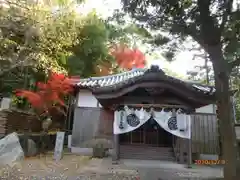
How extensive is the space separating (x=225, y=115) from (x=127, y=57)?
2068 centimetres

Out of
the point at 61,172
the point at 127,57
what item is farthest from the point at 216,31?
the point at 127,57

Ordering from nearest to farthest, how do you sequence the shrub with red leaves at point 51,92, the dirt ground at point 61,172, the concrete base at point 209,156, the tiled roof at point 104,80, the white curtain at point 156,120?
the dirt ground at point 61,172, the white curtain at point 156,120, the concrete base at point 209,156, the tiled roof at point 104,80, the shrub with red leaves at point 51,92

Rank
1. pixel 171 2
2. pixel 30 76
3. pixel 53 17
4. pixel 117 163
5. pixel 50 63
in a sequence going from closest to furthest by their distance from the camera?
pixel 171 2 → pixel 117 163 → pixel 53 17 → pixel 50 63 → pixel 30 76

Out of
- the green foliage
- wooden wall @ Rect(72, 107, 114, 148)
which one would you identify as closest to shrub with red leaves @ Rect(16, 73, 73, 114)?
the green foliage

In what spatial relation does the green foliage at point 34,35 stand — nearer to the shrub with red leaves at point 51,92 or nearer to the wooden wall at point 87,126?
the shrub with red leaves at point 51,92

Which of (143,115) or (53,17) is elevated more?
(53,17)

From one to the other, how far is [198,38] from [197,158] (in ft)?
26.4

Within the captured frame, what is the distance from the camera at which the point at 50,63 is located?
1336cm

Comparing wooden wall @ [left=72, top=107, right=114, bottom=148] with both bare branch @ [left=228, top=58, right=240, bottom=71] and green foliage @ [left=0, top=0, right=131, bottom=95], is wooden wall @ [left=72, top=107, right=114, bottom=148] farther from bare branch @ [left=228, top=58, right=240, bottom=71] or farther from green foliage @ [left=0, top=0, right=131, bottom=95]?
bare branch @ [left=228, top=58, right=240, bottom=71]

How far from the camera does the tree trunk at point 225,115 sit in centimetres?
638

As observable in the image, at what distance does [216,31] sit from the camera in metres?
6.41

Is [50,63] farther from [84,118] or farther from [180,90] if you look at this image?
[180,90]

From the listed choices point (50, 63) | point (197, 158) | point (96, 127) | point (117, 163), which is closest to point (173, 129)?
point (117, 163)

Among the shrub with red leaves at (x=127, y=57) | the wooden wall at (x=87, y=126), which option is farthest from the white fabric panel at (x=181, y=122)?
the shrub with red leaves at (x=127, y=57)
